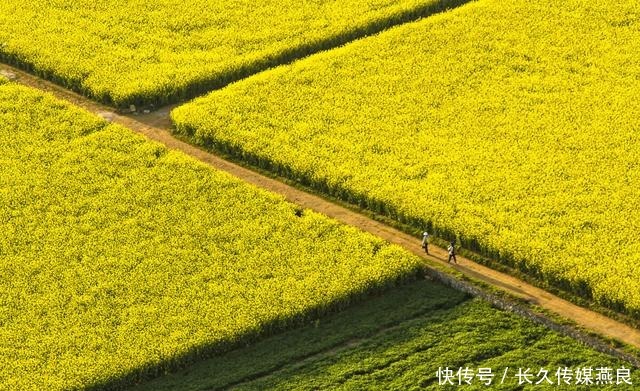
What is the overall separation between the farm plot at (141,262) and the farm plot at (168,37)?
473 centimetres

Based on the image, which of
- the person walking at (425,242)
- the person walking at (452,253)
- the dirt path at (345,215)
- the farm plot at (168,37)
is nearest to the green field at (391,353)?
the dirt path at (345,215)

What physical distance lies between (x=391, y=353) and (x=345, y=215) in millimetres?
7537

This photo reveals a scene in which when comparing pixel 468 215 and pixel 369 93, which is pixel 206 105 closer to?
pixel 369 93

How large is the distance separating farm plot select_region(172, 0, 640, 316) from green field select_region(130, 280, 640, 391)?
2685 mm

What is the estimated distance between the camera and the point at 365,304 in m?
34.3

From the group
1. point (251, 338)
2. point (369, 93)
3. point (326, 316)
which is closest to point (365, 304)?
point (326, 316)

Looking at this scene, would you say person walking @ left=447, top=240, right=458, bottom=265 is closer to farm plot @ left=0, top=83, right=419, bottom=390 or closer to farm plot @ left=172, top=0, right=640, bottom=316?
farm plot @ left=172, top=0, right=640, bottom=316

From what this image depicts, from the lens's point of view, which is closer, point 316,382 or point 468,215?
point 316,382

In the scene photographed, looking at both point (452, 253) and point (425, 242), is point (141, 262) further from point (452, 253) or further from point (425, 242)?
point (452, 253)

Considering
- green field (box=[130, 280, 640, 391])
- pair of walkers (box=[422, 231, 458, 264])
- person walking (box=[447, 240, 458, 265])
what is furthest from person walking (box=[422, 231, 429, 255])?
green field (box=[130, 280, 640, 391])

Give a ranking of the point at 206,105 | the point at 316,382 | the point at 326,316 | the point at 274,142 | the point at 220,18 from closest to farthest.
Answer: the point at 316,382 < the point at 326,316 < the point at 274,142 < the point at 206,105 < the point at 220,18

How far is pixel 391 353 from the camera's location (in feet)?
105

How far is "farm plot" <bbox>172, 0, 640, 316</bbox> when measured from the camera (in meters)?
36.6

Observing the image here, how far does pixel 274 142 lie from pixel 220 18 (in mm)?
12406
